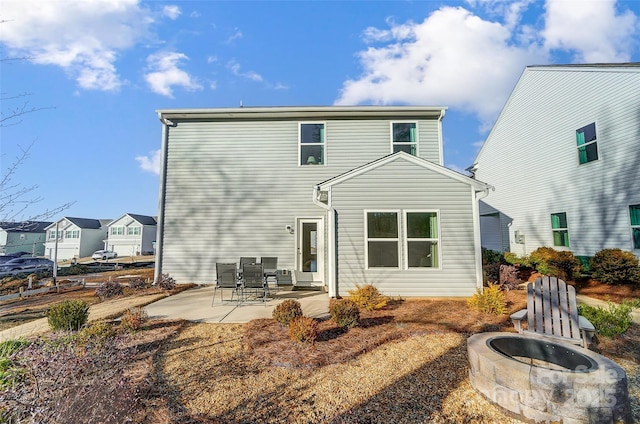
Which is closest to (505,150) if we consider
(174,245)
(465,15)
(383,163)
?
(465,15)

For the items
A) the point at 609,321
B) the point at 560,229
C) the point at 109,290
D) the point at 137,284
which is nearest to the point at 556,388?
the point at 609,321

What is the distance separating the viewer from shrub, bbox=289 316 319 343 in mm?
4340

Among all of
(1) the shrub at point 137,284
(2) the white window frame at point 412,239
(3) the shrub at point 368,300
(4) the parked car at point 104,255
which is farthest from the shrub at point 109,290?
(4) the parked car at point 104,255

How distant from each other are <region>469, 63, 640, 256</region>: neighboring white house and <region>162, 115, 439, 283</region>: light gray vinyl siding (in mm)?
5653

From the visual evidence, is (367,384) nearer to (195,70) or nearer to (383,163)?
(383,163)

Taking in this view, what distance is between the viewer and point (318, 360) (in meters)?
3.85

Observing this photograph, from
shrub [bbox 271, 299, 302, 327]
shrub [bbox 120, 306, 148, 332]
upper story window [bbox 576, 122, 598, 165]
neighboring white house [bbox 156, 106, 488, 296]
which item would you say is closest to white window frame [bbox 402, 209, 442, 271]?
neighboring white house [bbox 156, 106, 488, 296]

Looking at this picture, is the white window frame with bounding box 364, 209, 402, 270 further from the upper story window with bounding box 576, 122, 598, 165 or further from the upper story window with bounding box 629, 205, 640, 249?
A: the upper story window with bounding box 576, 122, 598, 165

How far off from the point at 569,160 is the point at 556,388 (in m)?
12.1

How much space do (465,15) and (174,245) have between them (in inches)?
518

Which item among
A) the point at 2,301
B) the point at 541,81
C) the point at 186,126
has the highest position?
the point at 541,81

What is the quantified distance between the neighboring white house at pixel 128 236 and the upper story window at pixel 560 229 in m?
43.9

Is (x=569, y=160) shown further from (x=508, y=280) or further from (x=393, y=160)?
(x=393, y=160)

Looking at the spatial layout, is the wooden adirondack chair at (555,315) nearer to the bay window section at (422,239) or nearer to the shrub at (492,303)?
the shrub at (492,303)
